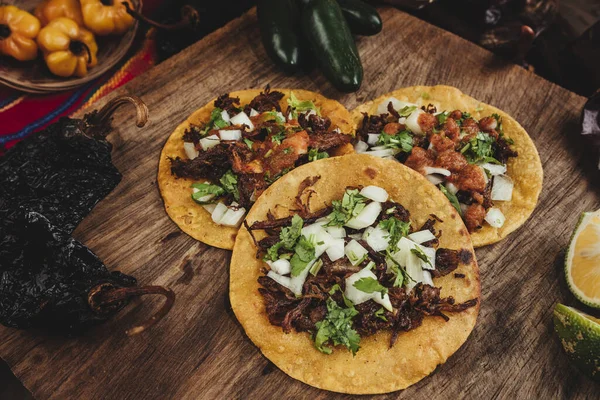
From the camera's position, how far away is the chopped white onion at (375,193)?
3563 millimetres

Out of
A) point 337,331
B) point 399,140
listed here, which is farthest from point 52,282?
point 399,140

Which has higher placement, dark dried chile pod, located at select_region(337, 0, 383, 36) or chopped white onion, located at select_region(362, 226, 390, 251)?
dark dried chile pod, located at select_region(337, 0, 383, 36)

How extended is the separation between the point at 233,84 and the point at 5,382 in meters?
3.40

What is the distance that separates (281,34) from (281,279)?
2380mm

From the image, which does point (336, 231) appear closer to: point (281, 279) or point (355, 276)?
point (355, 276)

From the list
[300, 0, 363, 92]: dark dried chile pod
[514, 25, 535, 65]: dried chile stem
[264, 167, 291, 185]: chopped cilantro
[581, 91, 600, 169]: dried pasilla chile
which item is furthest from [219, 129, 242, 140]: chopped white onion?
[581, 91, 600, 169]: dried pasilla chile

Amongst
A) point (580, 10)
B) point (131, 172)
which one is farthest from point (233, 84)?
point (580, 10)

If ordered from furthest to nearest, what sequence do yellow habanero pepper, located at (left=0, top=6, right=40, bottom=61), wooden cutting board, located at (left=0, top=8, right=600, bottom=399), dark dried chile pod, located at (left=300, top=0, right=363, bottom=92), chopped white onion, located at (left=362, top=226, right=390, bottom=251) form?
yellow habanero pepper, located at (left=0, top=6, right=40, bottom=61), dark dried chile pod, located at (left=300, top=0, right=363, bottom=92), chopped white onion, located at (left=362, top=226, right=390, bottom=251), wooden cutting board, located at (left=0, top=8, right=600, bottom=399)

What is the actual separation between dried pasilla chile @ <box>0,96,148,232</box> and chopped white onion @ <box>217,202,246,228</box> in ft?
2.97

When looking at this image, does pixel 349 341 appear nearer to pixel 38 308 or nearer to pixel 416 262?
pixel 416 262

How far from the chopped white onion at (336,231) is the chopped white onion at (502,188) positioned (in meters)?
1.24

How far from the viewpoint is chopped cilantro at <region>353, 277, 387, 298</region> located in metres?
3.20

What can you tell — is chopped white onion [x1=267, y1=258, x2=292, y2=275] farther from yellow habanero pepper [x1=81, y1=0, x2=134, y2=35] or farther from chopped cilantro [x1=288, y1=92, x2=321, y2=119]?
yellow habanero pepper [x1=81, y1=0, x2=134, y2=35]

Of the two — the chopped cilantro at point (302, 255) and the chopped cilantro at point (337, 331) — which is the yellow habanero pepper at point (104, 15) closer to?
the chopped cilantro at point (302, 255)
